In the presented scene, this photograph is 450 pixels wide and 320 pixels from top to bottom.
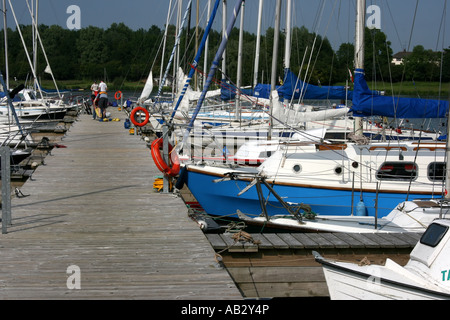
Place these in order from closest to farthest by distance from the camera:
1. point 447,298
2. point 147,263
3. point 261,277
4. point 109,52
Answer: point 447,298 < point 147,263 < point 261,277 < point 109,52

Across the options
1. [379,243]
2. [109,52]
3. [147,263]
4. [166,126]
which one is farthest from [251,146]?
[109,52]

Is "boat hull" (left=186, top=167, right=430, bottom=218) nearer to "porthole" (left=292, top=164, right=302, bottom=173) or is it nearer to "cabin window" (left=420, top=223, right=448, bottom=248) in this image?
"porthole" (left=292, top=164, right=302, bottom=173)

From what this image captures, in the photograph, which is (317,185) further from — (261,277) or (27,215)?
(27,215)

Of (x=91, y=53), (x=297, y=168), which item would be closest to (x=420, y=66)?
(x=297, y=168)

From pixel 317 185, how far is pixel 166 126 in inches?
143

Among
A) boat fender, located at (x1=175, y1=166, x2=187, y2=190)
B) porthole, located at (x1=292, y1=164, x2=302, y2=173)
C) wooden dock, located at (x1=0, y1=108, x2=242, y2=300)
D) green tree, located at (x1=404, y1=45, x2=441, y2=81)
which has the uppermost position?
green tree, located at (x1=404, y1=45, x2=441, y2=81)

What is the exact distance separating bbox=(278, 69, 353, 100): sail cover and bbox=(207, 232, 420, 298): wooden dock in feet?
42.2

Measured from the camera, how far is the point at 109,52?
358 feet

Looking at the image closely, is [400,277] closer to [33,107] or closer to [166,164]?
[166,164]

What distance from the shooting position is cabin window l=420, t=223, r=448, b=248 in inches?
287

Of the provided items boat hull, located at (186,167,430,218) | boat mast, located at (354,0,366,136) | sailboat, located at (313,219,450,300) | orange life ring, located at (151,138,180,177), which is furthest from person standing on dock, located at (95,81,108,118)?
sailboat, located at (313,219,450,300)

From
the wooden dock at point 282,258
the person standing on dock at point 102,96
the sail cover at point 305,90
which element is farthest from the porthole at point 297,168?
the person standing on dock at point 102,96

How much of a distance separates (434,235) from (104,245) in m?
4.21

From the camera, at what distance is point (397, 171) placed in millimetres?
13602
